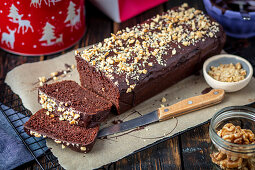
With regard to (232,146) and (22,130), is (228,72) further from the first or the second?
(22,130)

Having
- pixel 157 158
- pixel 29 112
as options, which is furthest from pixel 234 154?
pixel 29 112

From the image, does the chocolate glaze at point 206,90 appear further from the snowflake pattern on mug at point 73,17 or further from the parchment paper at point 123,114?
the snowflake pattern on mug at point 73,17

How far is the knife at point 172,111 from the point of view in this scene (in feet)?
9.24

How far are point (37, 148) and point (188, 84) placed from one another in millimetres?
1494

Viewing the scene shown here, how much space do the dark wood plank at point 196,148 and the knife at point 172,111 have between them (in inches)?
7.4

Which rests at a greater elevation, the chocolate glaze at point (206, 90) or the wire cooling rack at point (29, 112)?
the wire cooling rack at point (29, 112)

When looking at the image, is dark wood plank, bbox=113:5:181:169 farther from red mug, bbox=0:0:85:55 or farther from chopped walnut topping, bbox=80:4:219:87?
red mug, bbox=0:0:85:55

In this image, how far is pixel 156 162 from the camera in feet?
8.55

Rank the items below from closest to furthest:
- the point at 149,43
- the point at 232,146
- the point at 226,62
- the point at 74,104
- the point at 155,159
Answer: the point at 232,146, the point at 155,159, the point at 74,104, the point at 149,43, the point at 226,62

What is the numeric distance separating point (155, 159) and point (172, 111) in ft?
1.50

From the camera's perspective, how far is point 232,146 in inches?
89.6

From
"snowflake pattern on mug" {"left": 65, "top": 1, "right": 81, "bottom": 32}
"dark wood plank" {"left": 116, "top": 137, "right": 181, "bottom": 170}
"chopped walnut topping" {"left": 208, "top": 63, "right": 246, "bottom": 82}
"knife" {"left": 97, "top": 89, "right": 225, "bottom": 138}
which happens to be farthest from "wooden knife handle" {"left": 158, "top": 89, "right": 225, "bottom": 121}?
"snowflake pattern on mug" {"left": 65, "top": 1, "right": 81, "bottom": 32}

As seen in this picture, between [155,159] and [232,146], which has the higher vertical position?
[232,146]

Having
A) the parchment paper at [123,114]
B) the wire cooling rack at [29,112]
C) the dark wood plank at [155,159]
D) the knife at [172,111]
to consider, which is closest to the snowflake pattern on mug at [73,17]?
the parchment paper at [123,114]
